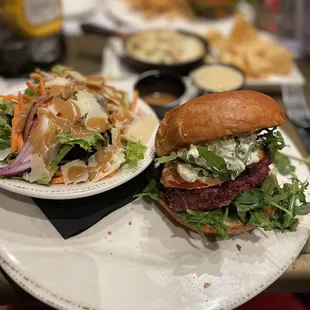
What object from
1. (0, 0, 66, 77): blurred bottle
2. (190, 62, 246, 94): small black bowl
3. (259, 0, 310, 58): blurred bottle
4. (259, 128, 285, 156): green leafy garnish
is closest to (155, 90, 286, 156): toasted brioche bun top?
(259, 128, 285, 156): green leafy garnish

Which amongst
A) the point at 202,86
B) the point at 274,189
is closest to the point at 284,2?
the point at 202,86

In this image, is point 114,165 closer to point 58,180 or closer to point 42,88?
point 58,180

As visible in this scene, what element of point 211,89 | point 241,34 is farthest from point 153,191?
point 241,34

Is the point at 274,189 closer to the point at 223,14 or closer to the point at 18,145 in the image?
the point at 18,145

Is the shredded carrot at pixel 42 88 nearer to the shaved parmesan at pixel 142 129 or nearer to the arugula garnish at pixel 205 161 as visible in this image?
the shaved parmesan at pixel 142 129

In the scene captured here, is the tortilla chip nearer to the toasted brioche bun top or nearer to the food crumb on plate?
the toasted brioche bun top

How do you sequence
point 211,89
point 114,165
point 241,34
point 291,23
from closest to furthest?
point 114,165, point 211,89, point 241,34, point 291,23

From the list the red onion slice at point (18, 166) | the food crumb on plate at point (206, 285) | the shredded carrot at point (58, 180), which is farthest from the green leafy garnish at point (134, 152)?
the food crumb on plate at point (206, 285)
